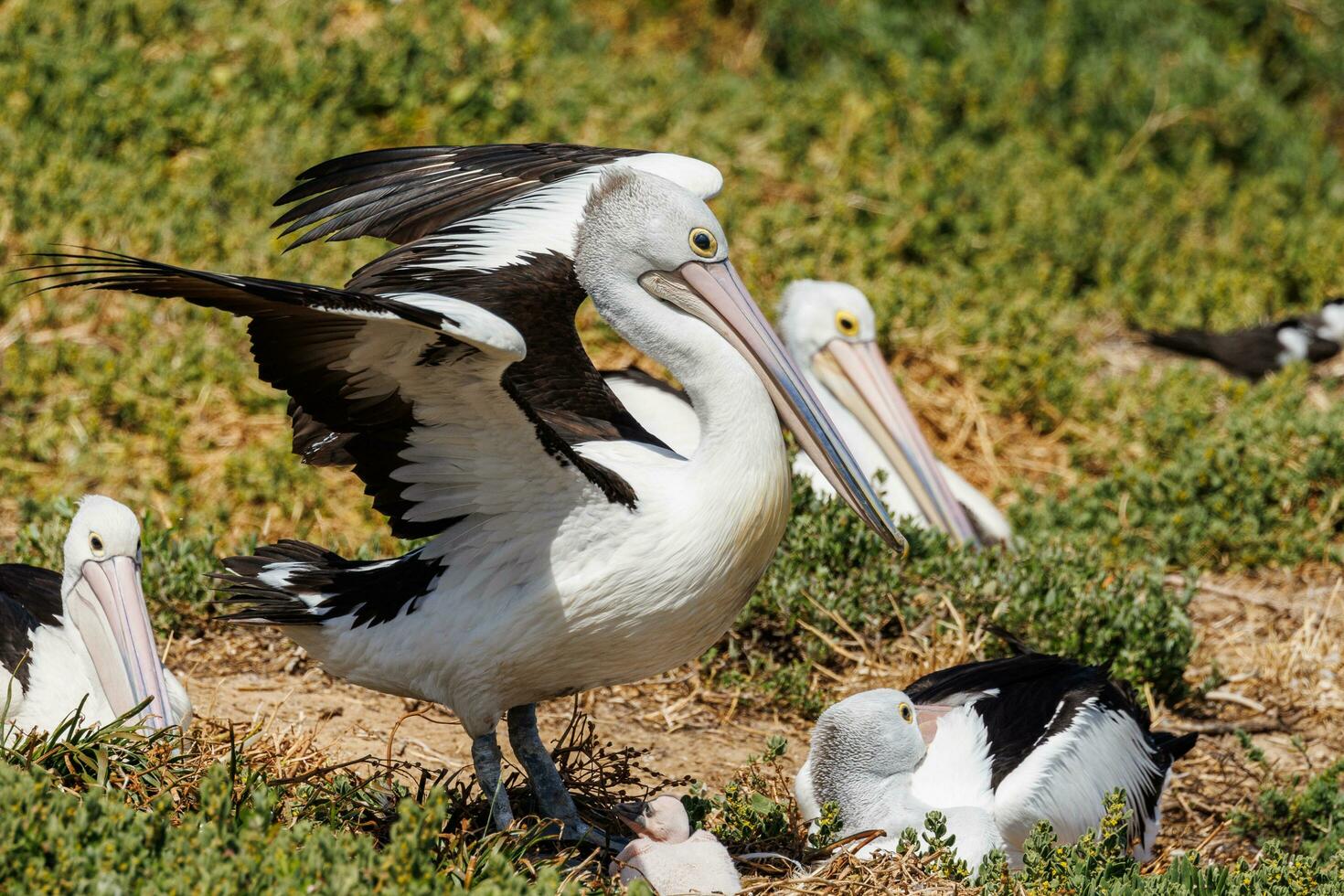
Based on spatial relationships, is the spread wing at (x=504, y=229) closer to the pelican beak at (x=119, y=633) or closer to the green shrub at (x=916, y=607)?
the pelican beak at (x=119, y=633)

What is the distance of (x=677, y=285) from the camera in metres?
3.92

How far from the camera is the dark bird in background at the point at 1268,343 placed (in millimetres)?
7508

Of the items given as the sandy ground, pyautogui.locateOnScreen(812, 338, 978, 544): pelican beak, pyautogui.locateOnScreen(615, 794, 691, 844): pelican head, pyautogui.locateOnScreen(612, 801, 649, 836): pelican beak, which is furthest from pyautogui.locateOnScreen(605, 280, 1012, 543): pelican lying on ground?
pyautogui.locateOnScreen(615, 794, 691, 844): pelican head

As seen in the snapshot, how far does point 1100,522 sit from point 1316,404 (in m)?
1.79

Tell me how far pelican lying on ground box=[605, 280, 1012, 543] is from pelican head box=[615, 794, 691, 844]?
235 cm

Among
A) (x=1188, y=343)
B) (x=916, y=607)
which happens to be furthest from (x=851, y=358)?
(x=1188, y=343)

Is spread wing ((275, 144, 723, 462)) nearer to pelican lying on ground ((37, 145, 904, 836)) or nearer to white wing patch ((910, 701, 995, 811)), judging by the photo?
pelican lying on ground ((37, 145, 904, 836))

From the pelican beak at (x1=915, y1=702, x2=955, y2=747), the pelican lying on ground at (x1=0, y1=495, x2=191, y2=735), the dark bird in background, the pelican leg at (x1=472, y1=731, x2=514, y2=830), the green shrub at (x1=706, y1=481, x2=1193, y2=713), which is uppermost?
the pelican lying on ground at (x1=0, y1=495, x2=191, y2=735)

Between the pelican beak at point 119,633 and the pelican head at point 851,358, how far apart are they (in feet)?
10.3

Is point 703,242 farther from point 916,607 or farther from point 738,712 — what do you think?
point 916,607

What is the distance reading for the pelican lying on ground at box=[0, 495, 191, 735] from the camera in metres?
4.11

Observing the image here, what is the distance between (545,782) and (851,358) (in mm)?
3028

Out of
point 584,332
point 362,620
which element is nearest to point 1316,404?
point 584,332

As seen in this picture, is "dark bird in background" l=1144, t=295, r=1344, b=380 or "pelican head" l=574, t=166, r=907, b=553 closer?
"pelican head" l=574, t=166, r=907, b=553
